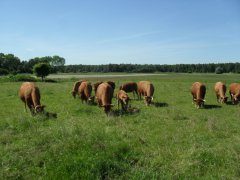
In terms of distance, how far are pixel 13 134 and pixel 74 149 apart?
3.67 m

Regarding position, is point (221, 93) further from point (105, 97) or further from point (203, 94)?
point (105, 97)

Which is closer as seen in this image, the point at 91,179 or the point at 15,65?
the point at 91,179

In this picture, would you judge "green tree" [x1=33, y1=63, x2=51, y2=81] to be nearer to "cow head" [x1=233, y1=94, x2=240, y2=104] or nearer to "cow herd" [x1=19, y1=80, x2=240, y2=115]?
"cow herd" [x1=19, y1=80, x2=240, y2=115]

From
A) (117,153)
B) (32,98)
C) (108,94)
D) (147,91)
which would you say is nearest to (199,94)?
(147,91)

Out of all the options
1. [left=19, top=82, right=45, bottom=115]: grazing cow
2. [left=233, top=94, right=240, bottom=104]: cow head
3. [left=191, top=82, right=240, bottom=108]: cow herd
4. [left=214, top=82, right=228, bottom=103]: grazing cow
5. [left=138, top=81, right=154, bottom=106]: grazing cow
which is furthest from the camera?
[left=214, top=82, right=228, bottom=103]: grazing cow

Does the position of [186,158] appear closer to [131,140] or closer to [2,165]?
[131,140]

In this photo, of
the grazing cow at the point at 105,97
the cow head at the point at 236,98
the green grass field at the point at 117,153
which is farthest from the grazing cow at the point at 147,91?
the green grass field at the point at 117,153

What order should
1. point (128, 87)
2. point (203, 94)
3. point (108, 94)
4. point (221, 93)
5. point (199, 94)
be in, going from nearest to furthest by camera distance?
1. point (108, 94)
2. point (199, 94)
3. point (203, 94)
4. point (221, 93)
5. point (128, 87)

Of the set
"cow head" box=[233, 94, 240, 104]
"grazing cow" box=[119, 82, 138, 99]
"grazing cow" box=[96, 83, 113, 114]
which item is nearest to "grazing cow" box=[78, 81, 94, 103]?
"grazing cow" box=[96, 83, 113, 114]

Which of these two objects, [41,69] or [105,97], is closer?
[105,97]

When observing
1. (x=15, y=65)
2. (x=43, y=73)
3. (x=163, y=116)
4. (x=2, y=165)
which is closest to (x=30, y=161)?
(x=2, y=165)

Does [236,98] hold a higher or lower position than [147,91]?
lower

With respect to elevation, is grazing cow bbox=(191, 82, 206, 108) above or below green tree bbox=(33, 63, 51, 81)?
below

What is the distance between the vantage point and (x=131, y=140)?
9.58m
